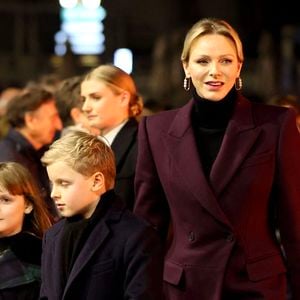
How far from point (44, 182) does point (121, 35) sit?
1537 centimetres

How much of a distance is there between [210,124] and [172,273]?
712mm

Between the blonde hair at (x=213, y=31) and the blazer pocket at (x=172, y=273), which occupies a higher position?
the blonde hair at (x=213, y=31)

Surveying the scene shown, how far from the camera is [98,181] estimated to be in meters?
5.23

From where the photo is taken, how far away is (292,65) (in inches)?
802

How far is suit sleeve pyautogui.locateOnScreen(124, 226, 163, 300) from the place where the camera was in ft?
16.4

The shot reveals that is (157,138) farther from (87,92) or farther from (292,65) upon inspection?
(292,65)

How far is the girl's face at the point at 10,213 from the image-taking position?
5699mm

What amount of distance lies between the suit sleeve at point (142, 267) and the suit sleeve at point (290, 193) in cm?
60

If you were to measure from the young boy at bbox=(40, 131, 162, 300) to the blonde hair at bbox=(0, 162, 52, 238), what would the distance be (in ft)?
1.66

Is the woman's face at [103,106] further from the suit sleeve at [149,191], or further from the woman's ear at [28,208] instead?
the suit sleeve at [149,191]

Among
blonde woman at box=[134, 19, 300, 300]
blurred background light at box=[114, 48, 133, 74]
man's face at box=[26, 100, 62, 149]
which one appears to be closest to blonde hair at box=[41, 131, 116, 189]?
blonde woman at box=[134, 19, 300, 300]

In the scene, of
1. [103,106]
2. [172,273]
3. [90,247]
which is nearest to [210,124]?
[172,273]

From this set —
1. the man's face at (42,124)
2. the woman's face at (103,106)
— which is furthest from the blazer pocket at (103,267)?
the man's face at (42,124)

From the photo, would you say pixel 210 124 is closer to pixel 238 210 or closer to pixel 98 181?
pixel 238 210
